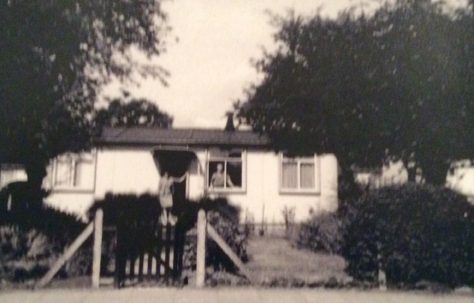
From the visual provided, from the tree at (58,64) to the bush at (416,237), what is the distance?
3714 millimetres

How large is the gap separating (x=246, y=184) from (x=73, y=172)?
2.68 metres

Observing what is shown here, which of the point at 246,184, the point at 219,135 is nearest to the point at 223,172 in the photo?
the point at 246,184

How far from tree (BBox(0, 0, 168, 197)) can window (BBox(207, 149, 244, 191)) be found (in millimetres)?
1691

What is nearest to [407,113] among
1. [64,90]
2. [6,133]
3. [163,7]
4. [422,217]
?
[422,217]

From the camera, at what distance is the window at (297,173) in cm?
748

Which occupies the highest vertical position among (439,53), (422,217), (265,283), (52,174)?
(439,53)

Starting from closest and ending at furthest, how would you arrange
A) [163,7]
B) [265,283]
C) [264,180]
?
[265,283], [163,7], [264,180]

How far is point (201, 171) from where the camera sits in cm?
713

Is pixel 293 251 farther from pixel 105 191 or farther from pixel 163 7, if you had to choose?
pixel 163 7

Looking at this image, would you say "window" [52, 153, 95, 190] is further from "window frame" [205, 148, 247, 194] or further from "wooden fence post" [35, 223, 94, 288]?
"window frame" [205, 148, 247, 194]

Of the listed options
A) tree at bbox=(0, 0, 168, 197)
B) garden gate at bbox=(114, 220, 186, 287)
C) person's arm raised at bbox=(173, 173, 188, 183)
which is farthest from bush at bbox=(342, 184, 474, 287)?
tree at bbox=(0, 0, 168, 197)

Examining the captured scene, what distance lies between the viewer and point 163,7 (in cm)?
659

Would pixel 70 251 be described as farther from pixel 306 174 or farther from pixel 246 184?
pixel 306 174

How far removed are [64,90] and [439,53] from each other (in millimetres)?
5494
